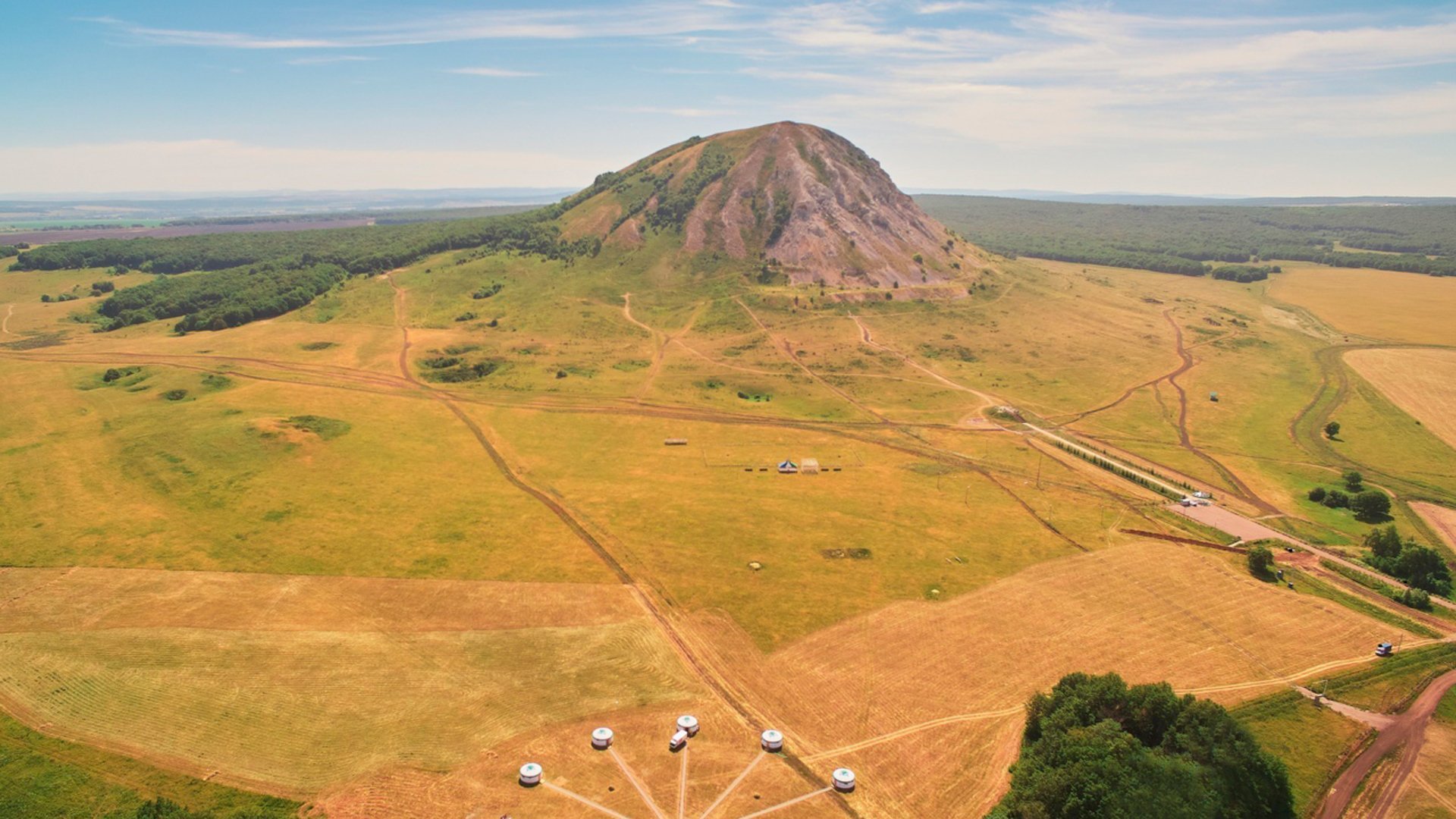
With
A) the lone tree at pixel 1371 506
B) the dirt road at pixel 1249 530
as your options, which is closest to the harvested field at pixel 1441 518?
the lone tree at pixel 1371 506

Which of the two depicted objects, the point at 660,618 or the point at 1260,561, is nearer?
the point at 660,618

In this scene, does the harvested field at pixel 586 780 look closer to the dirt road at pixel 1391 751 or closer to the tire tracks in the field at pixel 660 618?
the tire tracks in the field at pixel 660 618

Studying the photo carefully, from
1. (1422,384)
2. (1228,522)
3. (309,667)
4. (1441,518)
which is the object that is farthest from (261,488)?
(1422,384)

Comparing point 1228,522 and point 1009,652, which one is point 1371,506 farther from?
point 1009,652

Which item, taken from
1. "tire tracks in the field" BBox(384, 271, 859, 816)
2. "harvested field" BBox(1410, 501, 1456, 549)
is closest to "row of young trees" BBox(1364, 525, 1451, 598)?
"harvested field" BBox(1410, 501, 1456, 549)

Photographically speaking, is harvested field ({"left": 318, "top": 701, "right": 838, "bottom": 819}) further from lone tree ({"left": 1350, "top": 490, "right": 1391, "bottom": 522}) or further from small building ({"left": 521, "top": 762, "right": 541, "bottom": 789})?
lone tree ({"left": 1350, "top": 490, "right": 1391, "bottom": 522})

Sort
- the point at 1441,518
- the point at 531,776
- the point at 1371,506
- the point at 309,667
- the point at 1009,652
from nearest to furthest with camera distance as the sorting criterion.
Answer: the point at 531,776
the point at 309,667
the point at 1009,652
the point at 1371,506
the point at 1441,518
